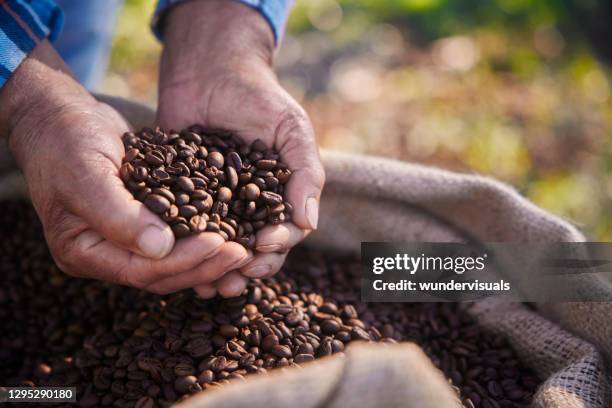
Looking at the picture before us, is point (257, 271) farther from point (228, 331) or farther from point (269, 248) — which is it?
point (228, 331)

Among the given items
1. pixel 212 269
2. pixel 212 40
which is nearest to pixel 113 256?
pixel 212 269

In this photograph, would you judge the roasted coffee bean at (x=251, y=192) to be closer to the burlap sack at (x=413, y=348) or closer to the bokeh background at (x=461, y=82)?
the burlap sack at (x=413, y=348)

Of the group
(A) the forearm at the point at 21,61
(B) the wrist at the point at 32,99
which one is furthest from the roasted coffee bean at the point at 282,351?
(A) the forearm at the point at 21,61

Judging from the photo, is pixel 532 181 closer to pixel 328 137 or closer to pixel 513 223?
pixel 328 137

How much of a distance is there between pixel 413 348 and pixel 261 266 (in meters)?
0.73

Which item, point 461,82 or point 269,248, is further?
point 461,82

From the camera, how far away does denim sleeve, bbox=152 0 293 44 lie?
2723 millimetres

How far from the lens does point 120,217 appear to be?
1828 millimetres

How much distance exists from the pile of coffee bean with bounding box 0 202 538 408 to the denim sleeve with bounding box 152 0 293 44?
1.08m

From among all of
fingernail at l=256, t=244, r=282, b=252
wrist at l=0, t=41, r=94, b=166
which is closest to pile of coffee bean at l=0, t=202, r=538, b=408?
fingernail at l=256, t=244, r=282, b=252

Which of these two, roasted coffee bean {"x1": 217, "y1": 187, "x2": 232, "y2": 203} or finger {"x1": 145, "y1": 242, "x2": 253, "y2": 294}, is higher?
roasted coffee bean {"x1": 217, "y1": 187, "x2": 232, "y2": 203}

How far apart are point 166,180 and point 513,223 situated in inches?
54.7

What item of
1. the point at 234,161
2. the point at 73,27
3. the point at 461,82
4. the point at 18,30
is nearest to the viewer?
the point at 234,161

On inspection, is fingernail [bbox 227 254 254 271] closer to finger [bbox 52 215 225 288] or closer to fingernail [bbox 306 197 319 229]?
finger [bbox 52 215 225 288]
